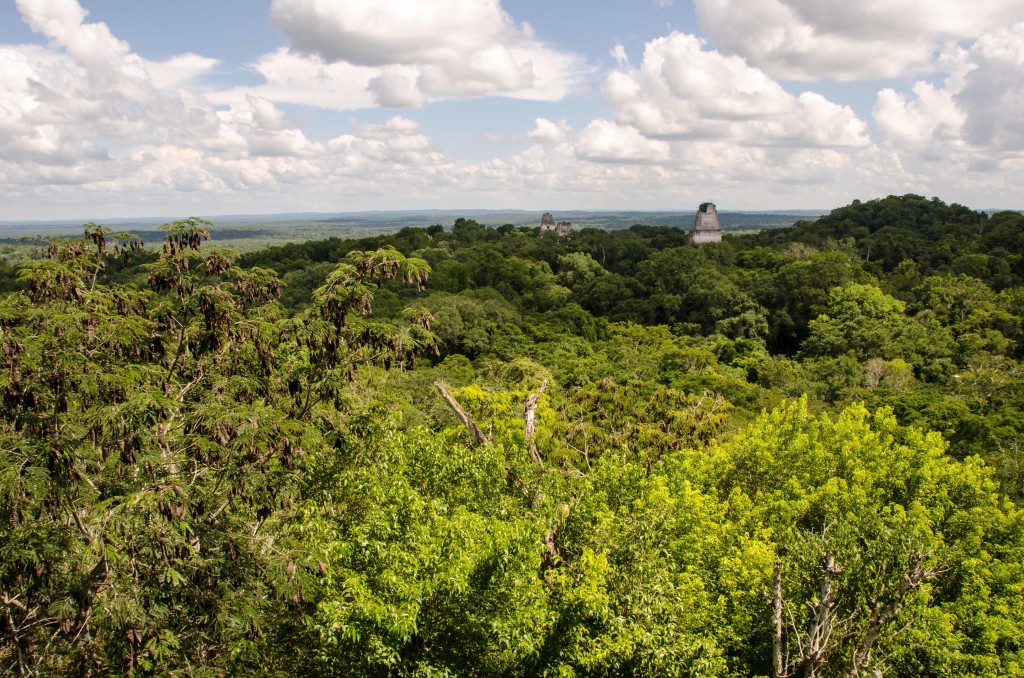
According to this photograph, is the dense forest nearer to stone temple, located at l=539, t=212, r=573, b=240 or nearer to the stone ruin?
stone temple, located at l=539, t=212, r=573, b=240

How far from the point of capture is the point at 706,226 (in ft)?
279

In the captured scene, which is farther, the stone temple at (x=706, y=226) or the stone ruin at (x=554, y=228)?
the stone ruin at (x=554, y=228)

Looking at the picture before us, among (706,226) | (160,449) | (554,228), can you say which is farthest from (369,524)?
(554,228)

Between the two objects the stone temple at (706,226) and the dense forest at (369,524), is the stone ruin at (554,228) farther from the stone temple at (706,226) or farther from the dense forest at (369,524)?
the dense forest at (369,524)

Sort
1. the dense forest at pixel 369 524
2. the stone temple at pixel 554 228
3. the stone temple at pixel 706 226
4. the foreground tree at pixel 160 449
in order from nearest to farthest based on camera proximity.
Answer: the foreground tree at pixel 160 449
the dense forest at pixel 369 524
the stone temple at pixel 706 226
the stone temple at pixel 554 228

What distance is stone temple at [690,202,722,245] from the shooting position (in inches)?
3322

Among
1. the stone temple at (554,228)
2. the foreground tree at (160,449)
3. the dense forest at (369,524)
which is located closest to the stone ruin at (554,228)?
the stone temple at (554,228)

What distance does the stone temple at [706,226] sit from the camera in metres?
84.4

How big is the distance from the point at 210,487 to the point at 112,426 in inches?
67.6

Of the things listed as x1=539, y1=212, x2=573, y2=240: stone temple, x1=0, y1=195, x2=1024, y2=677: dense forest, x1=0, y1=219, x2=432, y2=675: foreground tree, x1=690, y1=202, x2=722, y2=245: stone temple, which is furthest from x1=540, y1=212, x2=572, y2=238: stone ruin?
x1=0, y1=219, x2=432, y2=675: foreground tree

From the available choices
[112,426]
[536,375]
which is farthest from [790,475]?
[536,375]

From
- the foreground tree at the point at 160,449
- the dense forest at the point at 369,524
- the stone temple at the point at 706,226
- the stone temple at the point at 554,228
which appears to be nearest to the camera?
the foreground tree at the point at 160,449

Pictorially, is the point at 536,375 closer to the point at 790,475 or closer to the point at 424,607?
the point at 790,475

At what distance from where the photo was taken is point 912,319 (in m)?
47.7
